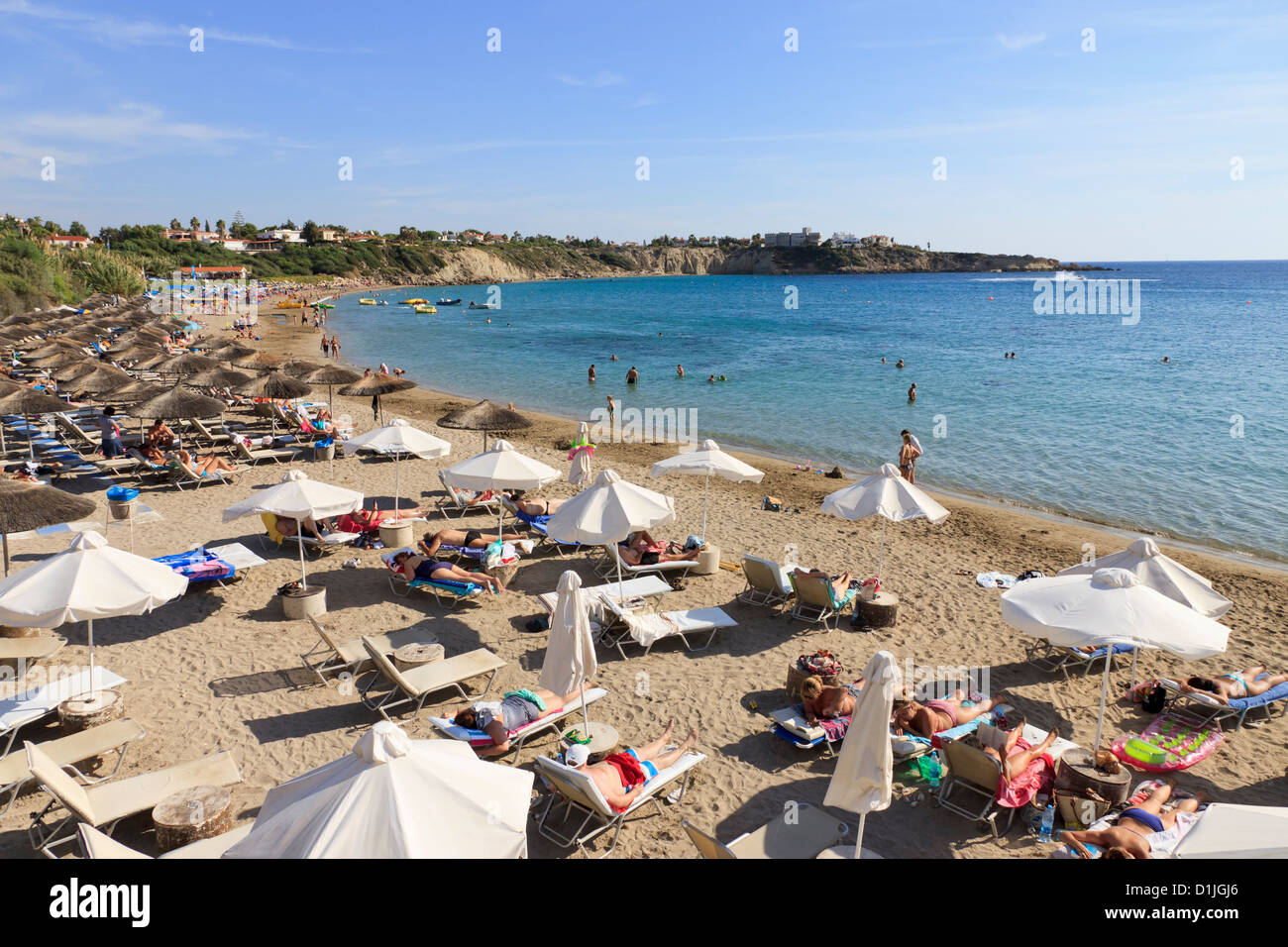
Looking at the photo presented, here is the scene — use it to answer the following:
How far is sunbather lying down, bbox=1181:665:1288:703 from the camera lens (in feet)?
24.7

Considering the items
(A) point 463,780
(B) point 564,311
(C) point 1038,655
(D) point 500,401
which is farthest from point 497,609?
(B) point 564,311

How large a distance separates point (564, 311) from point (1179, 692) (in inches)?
3335

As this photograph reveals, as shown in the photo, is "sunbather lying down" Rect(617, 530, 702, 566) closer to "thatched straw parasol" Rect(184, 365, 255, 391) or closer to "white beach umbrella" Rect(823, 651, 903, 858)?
"white beach umbrella" Rect(823, 651, 903, 858)

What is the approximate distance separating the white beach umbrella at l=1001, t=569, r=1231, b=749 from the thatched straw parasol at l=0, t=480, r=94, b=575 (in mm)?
9060

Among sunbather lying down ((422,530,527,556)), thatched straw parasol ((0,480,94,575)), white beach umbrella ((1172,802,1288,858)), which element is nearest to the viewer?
white beach umbrella ((1172,802,1288,858))

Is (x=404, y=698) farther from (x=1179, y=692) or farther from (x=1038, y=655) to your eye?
(x=1179, y=692)

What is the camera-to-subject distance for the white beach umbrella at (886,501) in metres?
9.05

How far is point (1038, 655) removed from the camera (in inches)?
348

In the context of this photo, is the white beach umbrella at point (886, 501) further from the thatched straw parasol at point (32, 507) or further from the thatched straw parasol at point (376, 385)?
the thatched straw parasol at point (376, 385)

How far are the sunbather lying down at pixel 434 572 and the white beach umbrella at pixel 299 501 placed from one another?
120cm

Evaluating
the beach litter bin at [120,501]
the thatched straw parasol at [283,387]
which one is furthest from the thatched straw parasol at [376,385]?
the beach litter bin at [120,501]

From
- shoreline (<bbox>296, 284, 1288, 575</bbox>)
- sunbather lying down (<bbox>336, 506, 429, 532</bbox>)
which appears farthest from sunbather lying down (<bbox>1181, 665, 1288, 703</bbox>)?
sunbather lying down (<bbox>336, 506, 429, 532</bbox>)

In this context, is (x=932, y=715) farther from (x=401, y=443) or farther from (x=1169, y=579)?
(x=401, y=443)

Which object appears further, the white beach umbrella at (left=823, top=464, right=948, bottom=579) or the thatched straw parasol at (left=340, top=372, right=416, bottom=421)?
the thatched straw parasol at (left=340, top=372, right=416, bottom=421)
